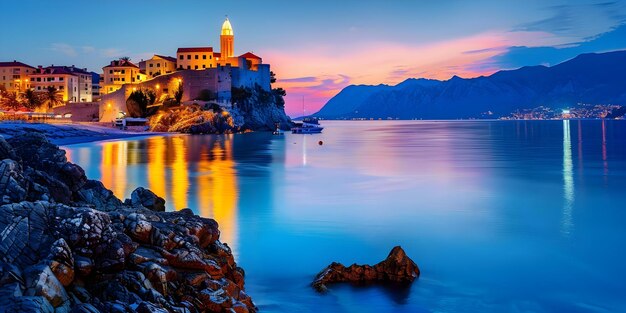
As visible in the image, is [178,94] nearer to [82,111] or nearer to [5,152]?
[82,111]

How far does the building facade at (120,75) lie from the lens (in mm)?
77438

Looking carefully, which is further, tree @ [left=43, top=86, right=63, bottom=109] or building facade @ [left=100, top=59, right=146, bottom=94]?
building facade @ [left=100, top=59, right=146, bottom=94]

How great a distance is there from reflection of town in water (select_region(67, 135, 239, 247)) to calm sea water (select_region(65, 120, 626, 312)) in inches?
2.9

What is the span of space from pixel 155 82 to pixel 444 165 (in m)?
52.2

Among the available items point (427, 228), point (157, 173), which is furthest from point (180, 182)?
point (427, 228)

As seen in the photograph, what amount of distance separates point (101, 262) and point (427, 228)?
8409mm

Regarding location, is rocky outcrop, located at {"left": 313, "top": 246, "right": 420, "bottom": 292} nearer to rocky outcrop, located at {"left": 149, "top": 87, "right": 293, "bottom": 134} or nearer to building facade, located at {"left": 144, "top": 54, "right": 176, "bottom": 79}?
rocky outcrop, located at {"left": 149, "top": 87, "right": 293, "bottom": 134}

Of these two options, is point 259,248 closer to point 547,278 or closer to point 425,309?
point 425,309

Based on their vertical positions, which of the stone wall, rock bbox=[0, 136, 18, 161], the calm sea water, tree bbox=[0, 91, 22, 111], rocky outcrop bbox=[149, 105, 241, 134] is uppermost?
tree bbox=[0, 91, 22, 111]

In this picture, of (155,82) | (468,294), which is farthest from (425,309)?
(155,82)

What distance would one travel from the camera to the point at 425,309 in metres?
7.07

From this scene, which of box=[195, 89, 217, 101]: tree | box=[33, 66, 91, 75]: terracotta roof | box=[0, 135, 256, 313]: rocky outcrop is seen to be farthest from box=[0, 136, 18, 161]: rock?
box=[33, 66, 91, 75]: terracotta roof

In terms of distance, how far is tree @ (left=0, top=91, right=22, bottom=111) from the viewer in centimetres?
7281

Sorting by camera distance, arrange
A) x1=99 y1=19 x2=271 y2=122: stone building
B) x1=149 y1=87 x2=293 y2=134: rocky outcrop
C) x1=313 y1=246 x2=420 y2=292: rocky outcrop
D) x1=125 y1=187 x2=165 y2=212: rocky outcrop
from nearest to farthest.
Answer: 1. x1=313 y1=246 x2=420 y2=292: rocky outcrop
2. x1=125 y1=187 x2=165 y2=212: rocky outcrop
3. x1=149 y1=87 x2=293 y2=134: rocky outcrop
4. x1=99 y1=19 x2=271 y2=122: stone building
